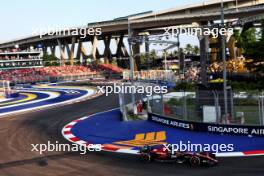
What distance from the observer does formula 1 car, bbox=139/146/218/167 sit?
14.1m

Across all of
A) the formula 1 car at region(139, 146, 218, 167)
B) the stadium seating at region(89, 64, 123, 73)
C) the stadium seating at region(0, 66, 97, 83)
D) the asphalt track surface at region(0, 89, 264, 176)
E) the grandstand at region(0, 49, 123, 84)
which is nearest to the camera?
the asphalt track surface at region(0, 89, 264, 176)

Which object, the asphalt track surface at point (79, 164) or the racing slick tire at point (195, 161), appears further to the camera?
the racing slick tire at point (195, 161)

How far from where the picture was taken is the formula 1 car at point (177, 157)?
1413 cm

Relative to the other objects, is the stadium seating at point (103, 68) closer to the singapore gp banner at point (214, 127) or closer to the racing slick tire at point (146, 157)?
the singapore gp banner at point (214, 127)

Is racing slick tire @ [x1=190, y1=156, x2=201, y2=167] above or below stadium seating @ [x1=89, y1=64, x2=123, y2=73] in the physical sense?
below

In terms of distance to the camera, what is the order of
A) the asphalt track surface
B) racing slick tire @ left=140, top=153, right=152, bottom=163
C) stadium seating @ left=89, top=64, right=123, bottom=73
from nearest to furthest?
the asphalt track surface, racing slick tire @ left=140, top=153, right=152, bottom=163, stadium seating @ left=89, top=64, right=123, bottom=73

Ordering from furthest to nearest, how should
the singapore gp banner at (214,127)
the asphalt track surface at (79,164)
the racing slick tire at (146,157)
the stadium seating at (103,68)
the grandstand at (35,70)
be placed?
the stadium seating at (103,68)
the grandstand at (35,70)
the singapore gp banner at (214,127)
the racing slick tire at (146,157)
the asphalt track surface at (79,164)

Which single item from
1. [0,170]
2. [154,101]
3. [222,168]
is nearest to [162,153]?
[222,168]

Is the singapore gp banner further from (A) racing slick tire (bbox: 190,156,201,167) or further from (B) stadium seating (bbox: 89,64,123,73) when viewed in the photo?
(B) stadium seating (bbox: 89,64,123,73)

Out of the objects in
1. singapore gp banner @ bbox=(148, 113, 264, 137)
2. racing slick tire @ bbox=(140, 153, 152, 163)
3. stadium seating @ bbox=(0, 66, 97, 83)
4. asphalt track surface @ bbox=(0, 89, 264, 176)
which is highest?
stadium seating @ bbox=(0, 66, 97, 83)

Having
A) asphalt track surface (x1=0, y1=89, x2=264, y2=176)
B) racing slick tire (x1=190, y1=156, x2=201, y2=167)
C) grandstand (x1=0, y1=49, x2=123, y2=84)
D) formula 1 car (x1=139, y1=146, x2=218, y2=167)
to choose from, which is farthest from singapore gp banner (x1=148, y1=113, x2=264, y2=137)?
grandstand (x1=0, y1=49, x2=123, y2=84)

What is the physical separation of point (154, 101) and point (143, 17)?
7228 centimetres

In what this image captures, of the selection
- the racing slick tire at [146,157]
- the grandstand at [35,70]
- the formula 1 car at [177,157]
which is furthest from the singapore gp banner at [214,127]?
the grandstand at [35,70]

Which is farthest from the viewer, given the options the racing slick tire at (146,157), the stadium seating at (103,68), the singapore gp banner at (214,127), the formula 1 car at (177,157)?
the stadium seating at (103,68)
